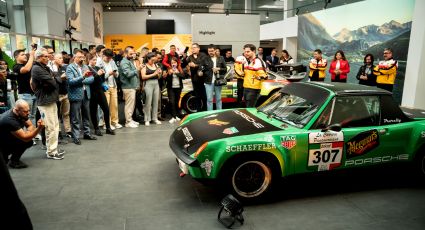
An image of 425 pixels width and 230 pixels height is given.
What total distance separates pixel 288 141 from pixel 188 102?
5.49 m

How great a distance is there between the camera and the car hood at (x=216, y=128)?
393 cm

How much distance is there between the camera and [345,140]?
4.04 meters

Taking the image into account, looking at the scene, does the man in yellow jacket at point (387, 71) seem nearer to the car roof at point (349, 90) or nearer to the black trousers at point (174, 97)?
the car roof at point (349, 90)

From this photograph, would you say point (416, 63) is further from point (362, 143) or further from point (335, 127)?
point (335, 127)

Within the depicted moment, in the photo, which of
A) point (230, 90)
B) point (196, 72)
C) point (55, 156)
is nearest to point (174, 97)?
point (196, 72)

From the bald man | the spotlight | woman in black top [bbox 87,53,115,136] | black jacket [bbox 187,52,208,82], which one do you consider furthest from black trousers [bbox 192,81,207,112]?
the spotlight

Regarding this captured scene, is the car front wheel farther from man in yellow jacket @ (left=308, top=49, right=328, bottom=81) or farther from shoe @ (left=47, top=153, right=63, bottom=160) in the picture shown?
man in yellow jacket @ (left=308, top=49, right=328, bottom=81)

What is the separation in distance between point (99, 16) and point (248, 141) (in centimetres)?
2013

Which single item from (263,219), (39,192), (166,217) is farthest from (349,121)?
(39,192)

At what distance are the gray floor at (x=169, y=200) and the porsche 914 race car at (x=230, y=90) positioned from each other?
146 inches

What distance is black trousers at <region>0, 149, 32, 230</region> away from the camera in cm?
138

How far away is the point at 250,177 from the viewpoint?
12.9ft

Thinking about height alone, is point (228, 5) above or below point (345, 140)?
above

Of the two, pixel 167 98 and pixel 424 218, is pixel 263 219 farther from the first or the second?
pixel 167 98
